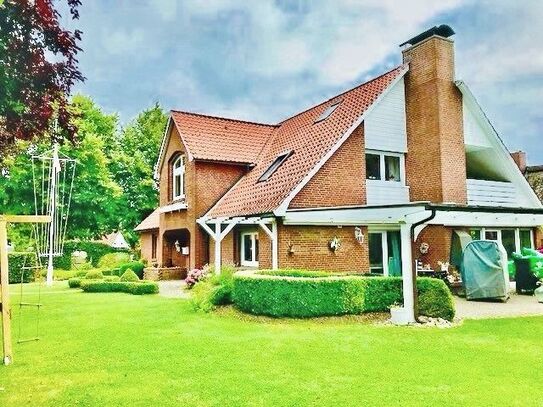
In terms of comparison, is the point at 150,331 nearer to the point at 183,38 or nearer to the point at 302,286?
the point at 302,286

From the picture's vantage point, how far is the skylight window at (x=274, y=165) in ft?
59.2

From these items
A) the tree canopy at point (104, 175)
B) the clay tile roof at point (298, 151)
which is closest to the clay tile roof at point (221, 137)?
the clay tile roof at point (298, 151)

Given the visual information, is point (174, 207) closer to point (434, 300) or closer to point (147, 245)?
point (147, 245)

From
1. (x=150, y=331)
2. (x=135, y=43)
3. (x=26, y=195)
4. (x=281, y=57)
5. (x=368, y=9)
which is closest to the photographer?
(x=150, y=331)

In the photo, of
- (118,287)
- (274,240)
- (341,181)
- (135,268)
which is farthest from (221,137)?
(274,240)

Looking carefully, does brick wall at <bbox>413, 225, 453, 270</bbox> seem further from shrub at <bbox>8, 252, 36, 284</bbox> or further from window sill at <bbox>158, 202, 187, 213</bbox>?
shrub at <bbox>8, 252, 36, 284</bbox>

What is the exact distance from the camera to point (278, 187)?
16078 millimetres

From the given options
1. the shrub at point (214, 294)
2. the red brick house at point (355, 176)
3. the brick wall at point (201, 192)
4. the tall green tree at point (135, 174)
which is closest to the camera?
the shrub at point (214, 294)

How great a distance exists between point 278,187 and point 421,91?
6.87 m

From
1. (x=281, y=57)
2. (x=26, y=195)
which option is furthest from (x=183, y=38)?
(x=26, y=195)

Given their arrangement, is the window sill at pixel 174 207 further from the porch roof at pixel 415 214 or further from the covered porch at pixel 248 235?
the porch roof at pixel 415 214

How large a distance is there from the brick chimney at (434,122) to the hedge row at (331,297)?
7413 mm

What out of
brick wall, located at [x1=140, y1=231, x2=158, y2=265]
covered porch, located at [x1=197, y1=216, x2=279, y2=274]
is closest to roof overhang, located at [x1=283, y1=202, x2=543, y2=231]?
covered porch, located at [x1=197, y1=216, x2=279, y2=274]

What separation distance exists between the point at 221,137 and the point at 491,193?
12.2 meters
